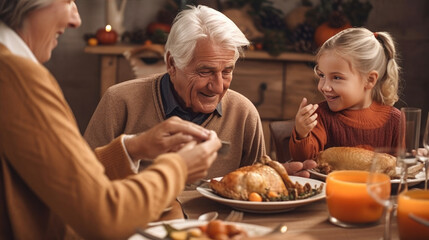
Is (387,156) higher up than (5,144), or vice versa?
(5,144)

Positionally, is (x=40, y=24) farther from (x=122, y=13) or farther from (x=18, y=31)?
(x=122, y=13)

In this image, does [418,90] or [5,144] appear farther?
[418,90]

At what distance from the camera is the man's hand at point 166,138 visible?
140cm

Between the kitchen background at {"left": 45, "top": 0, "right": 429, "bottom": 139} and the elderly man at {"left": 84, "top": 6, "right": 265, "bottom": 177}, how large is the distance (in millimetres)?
2254

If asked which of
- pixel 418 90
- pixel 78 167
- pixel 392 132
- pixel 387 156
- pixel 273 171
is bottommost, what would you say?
pixel 418 90

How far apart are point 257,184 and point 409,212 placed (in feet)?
1.31

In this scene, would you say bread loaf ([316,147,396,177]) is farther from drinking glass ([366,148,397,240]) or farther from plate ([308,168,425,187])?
drinking glass ([366,148,397,240])

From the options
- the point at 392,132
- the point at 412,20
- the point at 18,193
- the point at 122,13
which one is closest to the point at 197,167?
the point at 18,193

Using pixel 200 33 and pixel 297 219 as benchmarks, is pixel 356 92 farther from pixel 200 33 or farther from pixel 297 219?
pixel 297 219

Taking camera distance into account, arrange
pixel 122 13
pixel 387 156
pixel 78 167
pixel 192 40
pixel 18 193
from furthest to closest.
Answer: pixel 122 13
pixel 192 40
pixel 387 156
pixel 18 193
pixel 78 167

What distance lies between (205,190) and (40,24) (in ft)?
2.12

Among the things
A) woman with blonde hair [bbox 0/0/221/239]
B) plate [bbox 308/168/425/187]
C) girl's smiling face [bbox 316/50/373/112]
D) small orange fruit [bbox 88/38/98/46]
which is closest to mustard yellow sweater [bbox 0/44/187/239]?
woman with blonde hair [bbox 0/0/221/239]

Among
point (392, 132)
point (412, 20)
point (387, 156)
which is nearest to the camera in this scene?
point (387, 156)

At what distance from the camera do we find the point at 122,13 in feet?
14.3
